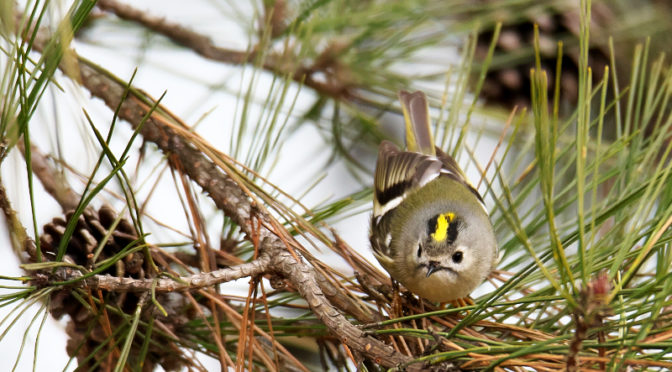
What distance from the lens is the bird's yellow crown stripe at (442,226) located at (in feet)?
4.60

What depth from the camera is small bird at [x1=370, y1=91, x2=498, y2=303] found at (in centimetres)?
131

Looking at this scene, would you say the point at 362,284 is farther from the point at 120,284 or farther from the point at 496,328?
the point at 120,284

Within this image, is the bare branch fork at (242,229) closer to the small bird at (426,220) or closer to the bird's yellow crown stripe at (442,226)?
the small bird at (426,220)

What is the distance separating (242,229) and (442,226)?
1.51ft

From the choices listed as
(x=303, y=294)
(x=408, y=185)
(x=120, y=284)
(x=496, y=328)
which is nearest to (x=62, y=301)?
(x=120, y=284)

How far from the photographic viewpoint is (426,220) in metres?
1.46

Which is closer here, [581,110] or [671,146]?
[581,110]

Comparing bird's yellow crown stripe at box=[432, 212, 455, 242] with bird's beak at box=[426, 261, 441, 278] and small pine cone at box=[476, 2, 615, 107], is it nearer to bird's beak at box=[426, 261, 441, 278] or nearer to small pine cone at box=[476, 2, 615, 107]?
bird's beak at box=[426, 261, 441, 278]

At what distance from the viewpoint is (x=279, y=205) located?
1.16 meters

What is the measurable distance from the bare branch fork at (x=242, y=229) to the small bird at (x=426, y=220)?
299mm

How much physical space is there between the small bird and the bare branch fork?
30 centimetres

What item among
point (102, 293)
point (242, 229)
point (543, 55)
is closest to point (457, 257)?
point (242, 229)

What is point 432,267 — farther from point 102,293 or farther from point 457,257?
point 102,293

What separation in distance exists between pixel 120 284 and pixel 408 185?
0.91 metres
